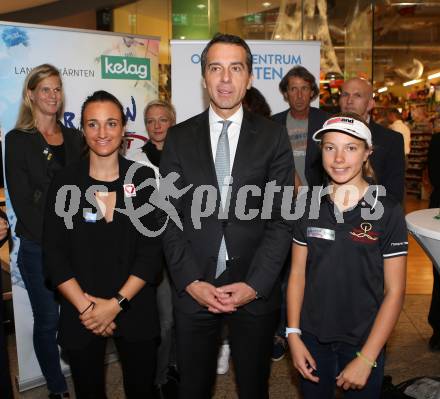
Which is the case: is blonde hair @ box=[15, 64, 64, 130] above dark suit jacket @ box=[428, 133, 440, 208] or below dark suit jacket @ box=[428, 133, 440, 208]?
above

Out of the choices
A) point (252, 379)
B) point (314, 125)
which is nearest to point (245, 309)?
point (252, 379)

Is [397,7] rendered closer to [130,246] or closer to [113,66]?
[113,66]

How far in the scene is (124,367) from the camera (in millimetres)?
2146

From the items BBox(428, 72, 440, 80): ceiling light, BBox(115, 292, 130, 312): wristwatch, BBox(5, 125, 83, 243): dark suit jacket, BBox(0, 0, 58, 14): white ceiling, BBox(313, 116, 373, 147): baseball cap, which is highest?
BBox(0, 0, 58, 14): white ceiling

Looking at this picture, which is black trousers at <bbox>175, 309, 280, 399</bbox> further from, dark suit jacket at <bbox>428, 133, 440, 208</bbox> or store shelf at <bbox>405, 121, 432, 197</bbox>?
store shelf at <bbox>405, 121, 432, 197</bbox>

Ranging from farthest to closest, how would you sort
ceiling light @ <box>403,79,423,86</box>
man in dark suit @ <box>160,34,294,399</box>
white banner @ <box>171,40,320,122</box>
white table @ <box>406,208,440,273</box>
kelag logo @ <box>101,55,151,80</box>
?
1. ceiling light @ <box>403,79,423,86</box>
2. white banner @ <box>171,40,320,122</box>
3. kelag logo @ <box>101,55,151,80</box>
4. white table @ <box>406,208,440,273</box>
5. man in dark suit @ <box>160,34,294,399</box>

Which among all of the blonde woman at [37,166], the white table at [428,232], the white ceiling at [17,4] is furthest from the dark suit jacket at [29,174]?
the white ceiling at [17,4]

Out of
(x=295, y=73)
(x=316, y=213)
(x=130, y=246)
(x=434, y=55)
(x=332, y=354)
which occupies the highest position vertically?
(x=434, y=55)

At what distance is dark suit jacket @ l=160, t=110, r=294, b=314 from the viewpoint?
2.02 m

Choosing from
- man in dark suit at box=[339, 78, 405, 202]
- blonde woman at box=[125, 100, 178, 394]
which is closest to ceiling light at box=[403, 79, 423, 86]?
man in dark suit at box=[339, 78, 405, 202]

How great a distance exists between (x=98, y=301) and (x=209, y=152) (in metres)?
0.74

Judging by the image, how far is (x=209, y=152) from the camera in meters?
2.05

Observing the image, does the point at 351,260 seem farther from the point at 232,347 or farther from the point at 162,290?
the point at 162,290

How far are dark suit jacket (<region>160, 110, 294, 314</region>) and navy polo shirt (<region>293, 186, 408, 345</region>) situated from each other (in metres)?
0.17
